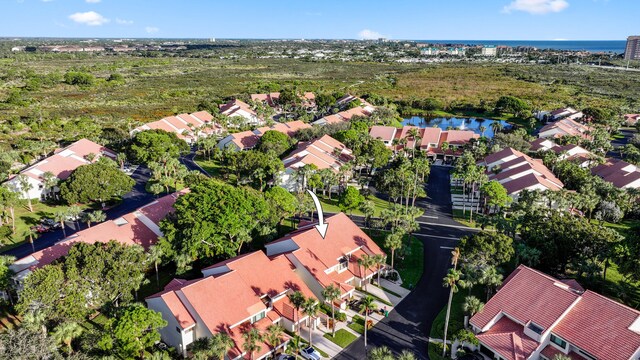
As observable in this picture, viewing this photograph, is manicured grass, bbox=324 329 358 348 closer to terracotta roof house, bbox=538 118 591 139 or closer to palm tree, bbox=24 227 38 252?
palm tree, bbox=24 227 38 252

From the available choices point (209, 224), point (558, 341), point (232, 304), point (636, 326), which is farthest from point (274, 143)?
point (636, 326)

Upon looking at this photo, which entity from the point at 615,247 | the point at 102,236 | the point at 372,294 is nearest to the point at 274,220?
the point at 372,294

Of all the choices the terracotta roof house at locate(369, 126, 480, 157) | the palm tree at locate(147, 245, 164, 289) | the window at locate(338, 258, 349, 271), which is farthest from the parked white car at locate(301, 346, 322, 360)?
the terracotta roof house at locate(369, 126, 480, 157)

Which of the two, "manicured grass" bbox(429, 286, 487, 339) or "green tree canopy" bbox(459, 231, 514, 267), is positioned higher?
"green tree canopy" bbox(459, 231, 514, 267)

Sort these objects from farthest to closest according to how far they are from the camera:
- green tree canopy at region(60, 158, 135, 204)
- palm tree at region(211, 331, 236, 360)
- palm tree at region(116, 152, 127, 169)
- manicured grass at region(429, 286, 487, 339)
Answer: palm tree at region(116, 152, 127, 169)
green tree canopy at region(60, 158, 135, 204)
manicured grass at region(429, 286, 487, 339)
palm tree at region(211, 331, 236, 360)

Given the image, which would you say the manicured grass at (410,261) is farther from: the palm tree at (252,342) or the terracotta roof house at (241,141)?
the terracotta roof house at (241,141)

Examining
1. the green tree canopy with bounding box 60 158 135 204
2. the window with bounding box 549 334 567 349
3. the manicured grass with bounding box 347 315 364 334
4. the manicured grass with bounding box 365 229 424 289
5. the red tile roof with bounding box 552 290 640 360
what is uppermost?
the green tree canopy with bounding box 60 158 135 204

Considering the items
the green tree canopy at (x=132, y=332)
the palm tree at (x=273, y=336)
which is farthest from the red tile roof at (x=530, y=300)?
the green tree canopy at (x=132, y=332)
